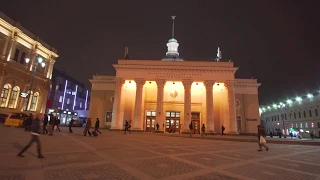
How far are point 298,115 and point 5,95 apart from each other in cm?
7850

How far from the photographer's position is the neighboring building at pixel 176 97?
1270 inches

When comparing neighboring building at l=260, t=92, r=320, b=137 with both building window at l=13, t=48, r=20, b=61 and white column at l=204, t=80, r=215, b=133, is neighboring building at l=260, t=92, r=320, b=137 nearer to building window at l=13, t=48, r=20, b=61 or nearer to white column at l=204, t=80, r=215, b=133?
white column at l=204, t=80, r=215, b=133

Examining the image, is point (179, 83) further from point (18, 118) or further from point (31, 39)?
point (31, 39)

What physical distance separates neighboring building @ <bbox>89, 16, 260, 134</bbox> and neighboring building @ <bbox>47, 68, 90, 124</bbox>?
74.9 ft

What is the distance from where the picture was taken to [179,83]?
3612 cm

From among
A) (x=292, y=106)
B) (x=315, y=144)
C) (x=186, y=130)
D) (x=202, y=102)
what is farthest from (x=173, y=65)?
(x=292, y=106)

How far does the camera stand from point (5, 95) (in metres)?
31.4

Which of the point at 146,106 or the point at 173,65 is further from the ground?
the point at 173,65

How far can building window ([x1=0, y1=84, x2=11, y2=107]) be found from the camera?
102 ft

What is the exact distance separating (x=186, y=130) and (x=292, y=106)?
53.5 metres

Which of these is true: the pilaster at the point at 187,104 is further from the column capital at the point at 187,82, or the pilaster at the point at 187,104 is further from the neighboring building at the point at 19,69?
the neighboring building at the point at 19,69

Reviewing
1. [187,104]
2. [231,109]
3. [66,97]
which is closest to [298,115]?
[231,109]

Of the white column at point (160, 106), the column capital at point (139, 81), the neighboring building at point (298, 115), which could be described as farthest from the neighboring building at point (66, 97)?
the neighboring building at point (298, 115)

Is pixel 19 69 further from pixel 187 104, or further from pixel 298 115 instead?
pixel 298 115
